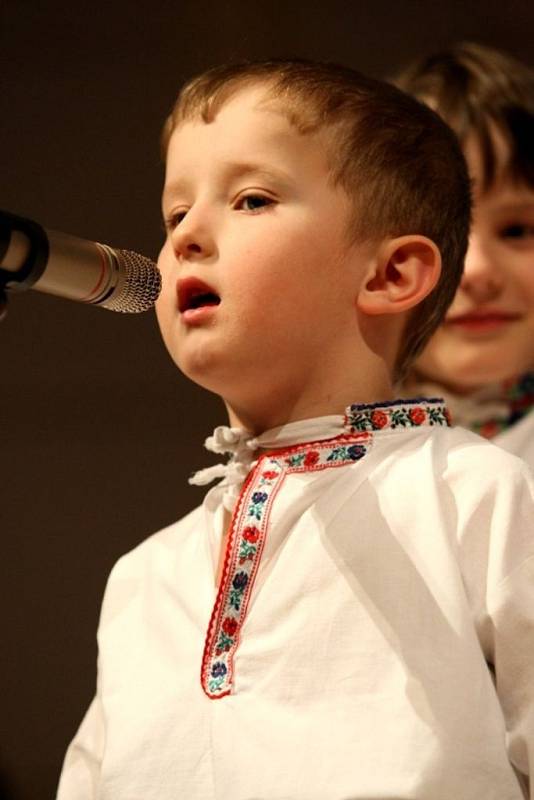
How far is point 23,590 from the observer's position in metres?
1.62

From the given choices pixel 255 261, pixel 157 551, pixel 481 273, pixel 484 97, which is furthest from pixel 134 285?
pixel 484 97

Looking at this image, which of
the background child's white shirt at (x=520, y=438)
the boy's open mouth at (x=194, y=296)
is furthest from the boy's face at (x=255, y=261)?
the background child's white shirt at (x=520, y=438)

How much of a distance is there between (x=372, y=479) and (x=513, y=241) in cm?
83

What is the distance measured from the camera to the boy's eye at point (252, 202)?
1196 mm

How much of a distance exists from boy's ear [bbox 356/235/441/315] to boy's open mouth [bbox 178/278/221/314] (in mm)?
153

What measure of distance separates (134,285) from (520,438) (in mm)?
963

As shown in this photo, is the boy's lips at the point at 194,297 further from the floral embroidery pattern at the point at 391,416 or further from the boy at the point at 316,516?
the floral embroidery pattern at the point at 391,416

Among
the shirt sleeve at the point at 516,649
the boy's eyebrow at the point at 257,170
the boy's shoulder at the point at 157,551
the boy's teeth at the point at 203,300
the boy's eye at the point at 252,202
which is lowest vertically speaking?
the shirt sleeve at the point at 516,649

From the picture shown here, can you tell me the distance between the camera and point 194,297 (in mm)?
1192

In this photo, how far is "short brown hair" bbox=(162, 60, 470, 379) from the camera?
1.24 m

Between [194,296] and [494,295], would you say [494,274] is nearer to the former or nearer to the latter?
[494,295]

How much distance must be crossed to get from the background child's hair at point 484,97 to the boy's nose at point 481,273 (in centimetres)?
10

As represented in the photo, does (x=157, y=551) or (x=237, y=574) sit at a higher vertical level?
(x=157, y=551)

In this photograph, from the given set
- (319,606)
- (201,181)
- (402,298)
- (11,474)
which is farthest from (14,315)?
(319,606)
